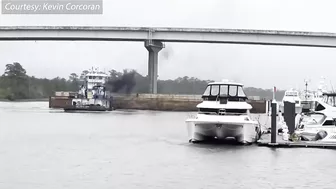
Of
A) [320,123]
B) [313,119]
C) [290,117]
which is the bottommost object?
[320,123]

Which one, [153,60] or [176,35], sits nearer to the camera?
[176,35]

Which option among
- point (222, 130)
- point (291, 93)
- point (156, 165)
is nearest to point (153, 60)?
point (291, 93)

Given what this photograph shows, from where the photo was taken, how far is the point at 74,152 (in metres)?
26.3

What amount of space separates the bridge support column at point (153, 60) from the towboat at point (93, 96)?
33.3 feet

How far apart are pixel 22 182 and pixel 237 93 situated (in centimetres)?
1585

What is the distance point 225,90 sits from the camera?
30.5 metres

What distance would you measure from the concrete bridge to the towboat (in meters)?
7.72

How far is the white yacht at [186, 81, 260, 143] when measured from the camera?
28.9 m

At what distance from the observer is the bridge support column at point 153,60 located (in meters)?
102

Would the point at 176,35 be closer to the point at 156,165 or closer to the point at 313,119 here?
the point at 313,119

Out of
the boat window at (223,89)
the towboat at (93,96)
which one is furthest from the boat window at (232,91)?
the towboat at (93,96)

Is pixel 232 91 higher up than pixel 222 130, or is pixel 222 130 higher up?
pixel 232 91

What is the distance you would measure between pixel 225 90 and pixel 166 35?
7082 centimetres

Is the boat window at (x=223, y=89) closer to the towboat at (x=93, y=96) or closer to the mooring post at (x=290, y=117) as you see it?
the mooring post at (x=290, y=117)
